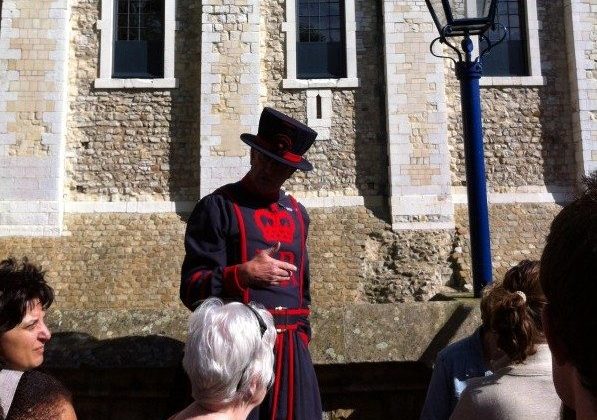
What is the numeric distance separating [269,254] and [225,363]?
0.75 meters

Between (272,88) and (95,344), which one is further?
(272,88)

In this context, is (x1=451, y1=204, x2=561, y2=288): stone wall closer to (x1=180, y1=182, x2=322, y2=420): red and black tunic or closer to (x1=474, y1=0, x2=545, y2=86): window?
(x1=474, y1=0, x2=545, y2=86): window

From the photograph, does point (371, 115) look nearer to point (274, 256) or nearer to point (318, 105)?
point (318, 105)

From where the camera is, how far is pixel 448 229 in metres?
11.5

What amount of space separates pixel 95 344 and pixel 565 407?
2.10m

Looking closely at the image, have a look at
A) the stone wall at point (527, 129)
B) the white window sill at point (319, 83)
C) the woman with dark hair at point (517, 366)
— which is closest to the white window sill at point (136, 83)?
the white window sill at point (319, 83)

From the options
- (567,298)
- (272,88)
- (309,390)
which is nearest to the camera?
(567,298)

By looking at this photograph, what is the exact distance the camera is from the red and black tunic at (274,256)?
242cm


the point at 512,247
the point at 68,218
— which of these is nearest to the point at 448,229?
the point at 512,247

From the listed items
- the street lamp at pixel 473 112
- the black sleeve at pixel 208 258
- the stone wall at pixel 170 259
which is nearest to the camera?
the black sleeve at pixel 208 258

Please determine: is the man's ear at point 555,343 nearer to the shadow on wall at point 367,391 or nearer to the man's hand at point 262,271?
the man's hand at point 262,271

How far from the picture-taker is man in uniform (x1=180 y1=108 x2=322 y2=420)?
2418mm

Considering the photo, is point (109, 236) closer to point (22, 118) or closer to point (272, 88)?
point (22, 118)

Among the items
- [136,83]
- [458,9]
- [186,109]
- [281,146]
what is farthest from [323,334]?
[136,83]
